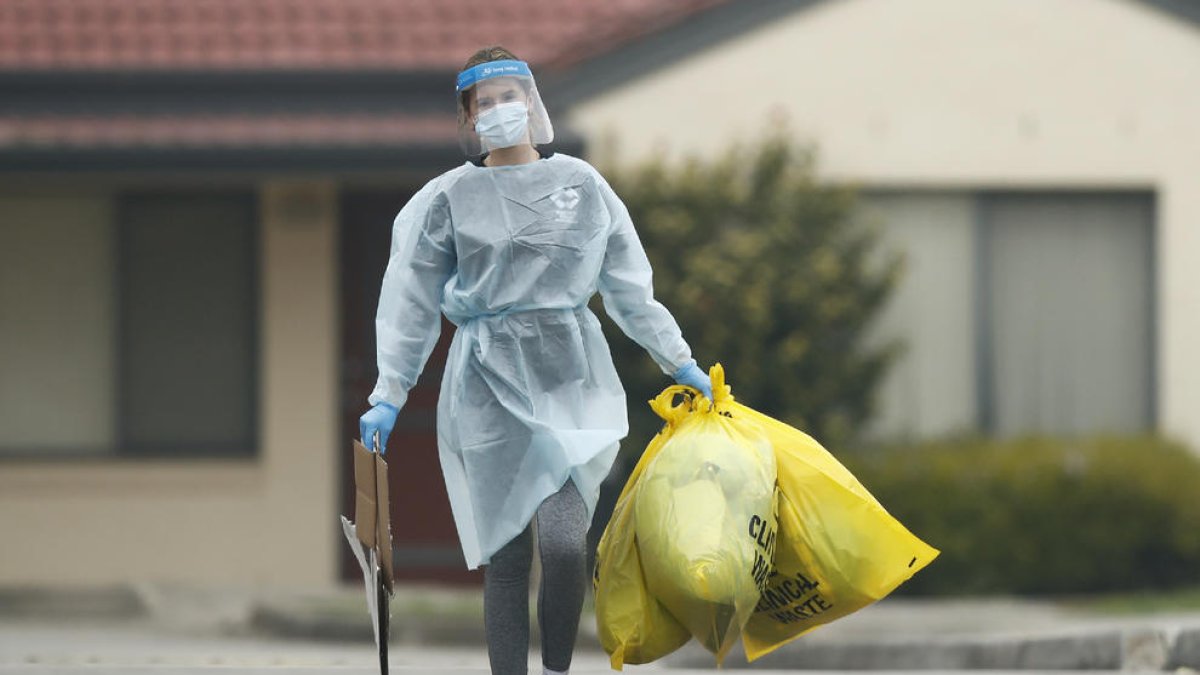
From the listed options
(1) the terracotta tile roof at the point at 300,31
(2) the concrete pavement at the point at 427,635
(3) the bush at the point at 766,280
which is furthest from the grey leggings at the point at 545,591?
(1) the terracotta tile roof at the point at 300,31

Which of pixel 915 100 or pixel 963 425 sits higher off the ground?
pixel 915 100

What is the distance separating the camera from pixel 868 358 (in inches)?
461

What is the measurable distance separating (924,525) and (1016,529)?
49 centimetres

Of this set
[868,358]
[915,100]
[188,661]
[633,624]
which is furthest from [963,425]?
[633,624]

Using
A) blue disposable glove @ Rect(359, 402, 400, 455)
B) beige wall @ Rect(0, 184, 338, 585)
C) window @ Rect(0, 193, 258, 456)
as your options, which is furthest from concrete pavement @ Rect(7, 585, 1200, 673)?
blue disposable glove @ Rect(359, 402, 400, 455)

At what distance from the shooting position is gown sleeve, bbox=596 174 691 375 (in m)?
5.96

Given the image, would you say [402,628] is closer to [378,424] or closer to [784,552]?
[784,552]

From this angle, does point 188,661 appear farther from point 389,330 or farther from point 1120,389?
point 1120,389

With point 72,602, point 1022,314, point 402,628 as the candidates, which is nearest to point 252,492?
Result: point 72,602

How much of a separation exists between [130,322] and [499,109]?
22.8 feet

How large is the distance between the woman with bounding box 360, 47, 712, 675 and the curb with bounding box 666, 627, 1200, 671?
129 inches

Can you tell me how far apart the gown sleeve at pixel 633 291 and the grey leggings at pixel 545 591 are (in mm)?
489

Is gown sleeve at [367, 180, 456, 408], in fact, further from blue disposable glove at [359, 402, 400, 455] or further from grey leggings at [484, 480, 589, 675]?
grey leggings at [484, 480, 589, 675]

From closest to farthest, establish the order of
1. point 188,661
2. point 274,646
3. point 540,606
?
point 540,606
point 188,661
point 274,646
